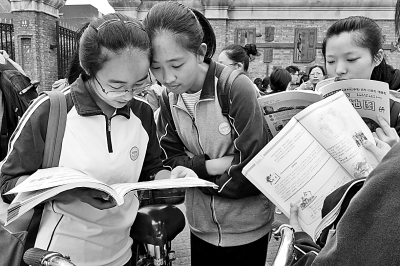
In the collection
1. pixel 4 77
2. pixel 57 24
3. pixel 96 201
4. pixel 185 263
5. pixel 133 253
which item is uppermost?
pixel 57 24

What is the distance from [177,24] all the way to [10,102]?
67.2 inches

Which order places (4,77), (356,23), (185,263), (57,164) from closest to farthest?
1. (57,164)
2. (356,23)
3. (4,77)
4. (185,263)

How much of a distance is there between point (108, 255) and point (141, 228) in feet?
A: 0.56

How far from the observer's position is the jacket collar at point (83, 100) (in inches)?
50.6

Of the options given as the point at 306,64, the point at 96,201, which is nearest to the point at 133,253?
the point at 96,201

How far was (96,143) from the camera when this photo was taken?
51.0 inches

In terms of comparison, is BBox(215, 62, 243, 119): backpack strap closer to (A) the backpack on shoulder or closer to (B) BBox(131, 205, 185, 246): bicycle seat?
(B) BBox(131, 205, 185, 246): bicycle seat

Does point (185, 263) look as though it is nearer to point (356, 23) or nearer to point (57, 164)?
point (57, 164)

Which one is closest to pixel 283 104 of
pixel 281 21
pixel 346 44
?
pixel 346 44

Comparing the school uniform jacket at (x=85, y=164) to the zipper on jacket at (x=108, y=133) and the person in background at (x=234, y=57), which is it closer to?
the zipper on jacket at (x=108, y=133)

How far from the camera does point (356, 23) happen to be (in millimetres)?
1592

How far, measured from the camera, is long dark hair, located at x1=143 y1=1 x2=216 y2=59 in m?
1.39

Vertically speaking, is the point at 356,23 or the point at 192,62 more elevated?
the point at 356,23

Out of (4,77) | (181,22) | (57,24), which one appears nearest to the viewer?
(181,22)
